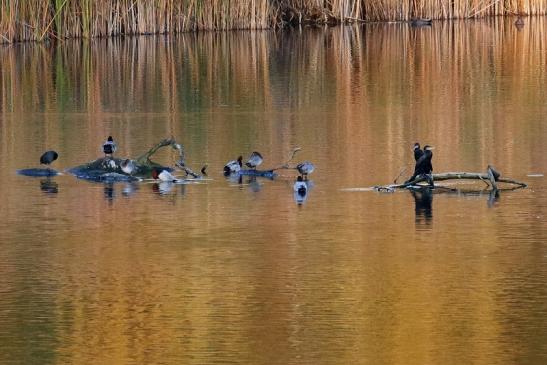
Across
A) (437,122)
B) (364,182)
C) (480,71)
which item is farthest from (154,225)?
(480,71)

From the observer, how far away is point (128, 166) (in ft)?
38.3

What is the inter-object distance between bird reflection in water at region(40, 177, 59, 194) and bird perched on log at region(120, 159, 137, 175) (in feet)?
1.64

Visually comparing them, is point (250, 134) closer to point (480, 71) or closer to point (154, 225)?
point (154, 225)

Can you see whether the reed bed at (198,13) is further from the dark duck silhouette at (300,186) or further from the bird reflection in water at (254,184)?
the dark duck silhouette at (300,186)

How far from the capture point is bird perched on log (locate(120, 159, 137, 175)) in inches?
459

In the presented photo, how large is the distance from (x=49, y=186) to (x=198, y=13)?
54.1 feet

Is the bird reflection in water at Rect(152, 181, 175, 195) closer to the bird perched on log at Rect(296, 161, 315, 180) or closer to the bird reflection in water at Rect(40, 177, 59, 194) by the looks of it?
the bird reflection in water at Rect(40, 177, 59, 194)

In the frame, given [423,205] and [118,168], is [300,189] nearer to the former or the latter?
[423,205]

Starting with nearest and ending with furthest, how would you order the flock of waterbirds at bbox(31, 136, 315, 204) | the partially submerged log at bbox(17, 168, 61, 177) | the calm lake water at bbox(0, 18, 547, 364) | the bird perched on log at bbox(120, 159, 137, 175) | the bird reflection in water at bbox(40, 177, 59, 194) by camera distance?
the calm lake water at bbox(0, 18, 547, 364) → the bird reflection in water at bbox(40, 177, 59, 194) → the flock of waterbirds at bbox(31, 136, 315, 204) → the bird perched on log at bbox(120, 159, 137, 175) → the partially submerged log at bbox(17, 168, 61, 177)

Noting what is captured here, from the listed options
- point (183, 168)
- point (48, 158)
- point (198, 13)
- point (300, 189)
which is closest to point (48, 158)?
point (48, 158)

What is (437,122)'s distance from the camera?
1459 centimetres

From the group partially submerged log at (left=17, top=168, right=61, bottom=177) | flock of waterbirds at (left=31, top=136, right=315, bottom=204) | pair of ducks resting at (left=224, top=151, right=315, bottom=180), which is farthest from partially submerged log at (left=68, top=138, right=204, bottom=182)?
pair of ducks resting at (left=224, top=151, right=315, bottom=180)

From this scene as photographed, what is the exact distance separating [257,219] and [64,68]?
484 inches

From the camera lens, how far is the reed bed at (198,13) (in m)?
25.2
